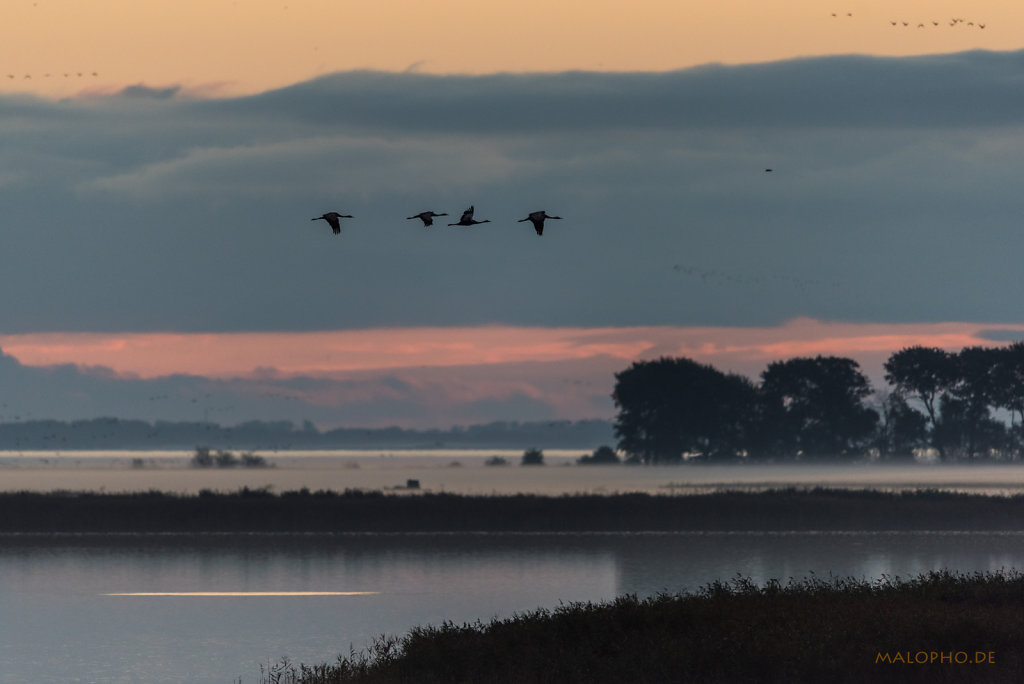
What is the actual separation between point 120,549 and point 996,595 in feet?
324

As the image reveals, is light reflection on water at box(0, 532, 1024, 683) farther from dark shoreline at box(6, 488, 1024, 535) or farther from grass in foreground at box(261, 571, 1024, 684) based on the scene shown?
grass in foreground at box(261, 571, 1024, 684)

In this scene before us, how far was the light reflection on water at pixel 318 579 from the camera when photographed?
66.6 metres

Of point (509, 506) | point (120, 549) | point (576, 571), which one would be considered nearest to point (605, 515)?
point (509, 506)

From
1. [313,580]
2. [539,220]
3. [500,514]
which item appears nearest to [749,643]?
[539,220]

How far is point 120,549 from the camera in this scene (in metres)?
130

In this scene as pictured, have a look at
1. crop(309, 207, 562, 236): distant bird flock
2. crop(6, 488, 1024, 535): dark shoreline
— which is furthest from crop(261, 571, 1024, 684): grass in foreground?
crop(6, 488, 1024, 535): dark shoreline

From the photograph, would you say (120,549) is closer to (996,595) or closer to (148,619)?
(148,619)

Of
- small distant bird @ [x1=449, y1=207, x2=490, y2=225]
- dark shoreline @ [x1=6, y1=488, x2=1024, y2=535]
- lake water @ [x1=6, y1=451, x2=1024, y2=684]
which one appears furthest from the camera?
dark shoreline @ [x1=6, y1=488, x2=1024, y2=535]

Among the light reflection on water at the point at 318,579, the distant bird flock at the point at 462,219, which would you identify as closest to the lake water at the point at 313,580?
the light reflection on water at the point at 318,579

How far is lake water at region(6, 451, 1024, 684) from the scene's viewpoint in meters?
66.4

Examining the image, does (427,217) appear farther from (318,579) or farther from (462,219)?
(318,579)

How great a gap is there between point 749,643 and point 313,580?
6783 centimetres

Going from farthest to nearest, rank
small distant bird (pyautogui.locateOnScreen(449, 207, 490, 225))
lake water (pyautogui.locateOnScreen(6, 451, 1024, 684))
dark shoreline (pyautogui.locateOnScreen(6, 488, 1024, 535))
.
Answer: dark shoreline (pyautogui.locateOnScreen(6, 488, 1024, 535)) → lake water (pyautogui.locateOnScreen(6, 451, 1024, 684)) → small distant bird (pyautogui.locateOnScreen(449, 207, 490, 225))

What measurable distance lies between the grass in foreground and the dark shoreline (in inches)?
3690
